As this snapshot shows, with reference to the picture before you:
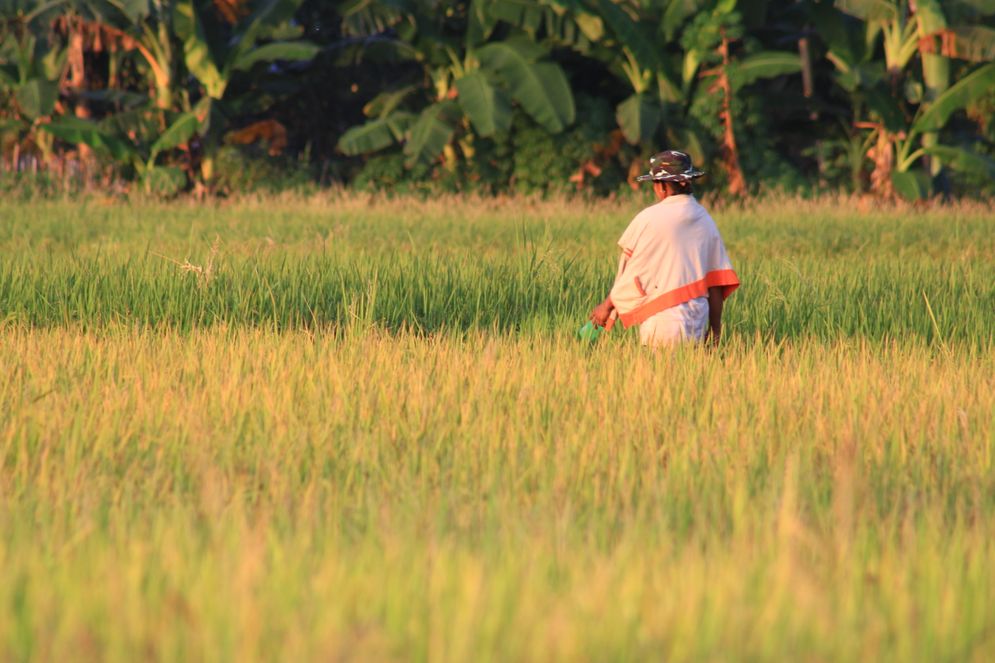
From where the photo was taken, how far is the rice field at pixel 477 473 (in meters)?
2.28

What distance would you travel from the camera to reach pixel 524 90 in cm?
1688

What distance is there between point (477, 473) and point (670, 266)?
2.30 meters

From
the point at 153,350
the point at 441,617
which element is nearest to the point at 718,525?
the point at 441,617

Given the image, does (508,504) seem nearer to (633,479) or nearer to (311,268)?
(633,479)

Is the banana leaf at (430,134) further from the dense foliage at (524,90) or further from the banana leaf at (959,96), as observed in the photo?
the banana leaf at (959,96)

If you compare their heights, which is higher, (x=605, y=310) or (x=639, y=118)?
(x=639, y=118)

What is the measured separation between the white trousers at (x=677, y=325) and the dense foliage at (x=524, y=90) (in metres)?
11.0

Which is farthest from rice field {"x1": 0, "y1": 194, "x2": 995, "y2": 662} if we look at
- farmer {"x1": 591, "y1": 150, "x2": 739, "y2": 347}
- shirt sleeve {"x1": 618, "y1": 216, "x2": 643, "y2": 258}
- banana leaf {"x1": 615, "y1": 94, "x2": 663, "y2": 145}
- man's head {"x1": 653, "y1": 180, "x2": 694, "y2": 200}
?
banana leaf {"x1": 615, "y1": 94, "x2": 663, "y2": 145}

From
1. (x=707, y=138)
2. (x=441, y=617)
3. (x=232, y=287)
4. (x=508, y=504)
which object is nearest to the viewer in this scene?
(x=441, y=617)

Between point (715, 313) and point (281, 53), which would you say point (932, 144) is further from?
point (715, 313)

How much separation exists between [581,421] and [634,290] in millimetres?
1544

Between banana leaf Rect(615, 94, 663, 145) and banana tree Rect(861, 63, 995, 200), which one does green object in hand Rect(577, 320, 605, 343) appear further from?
banana tree Rect(861, 63, 995, 200)

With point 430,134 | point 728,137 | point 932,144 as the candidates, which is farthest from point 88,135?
point 932,144

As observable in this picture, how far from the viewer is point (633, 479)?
3.55 metres
